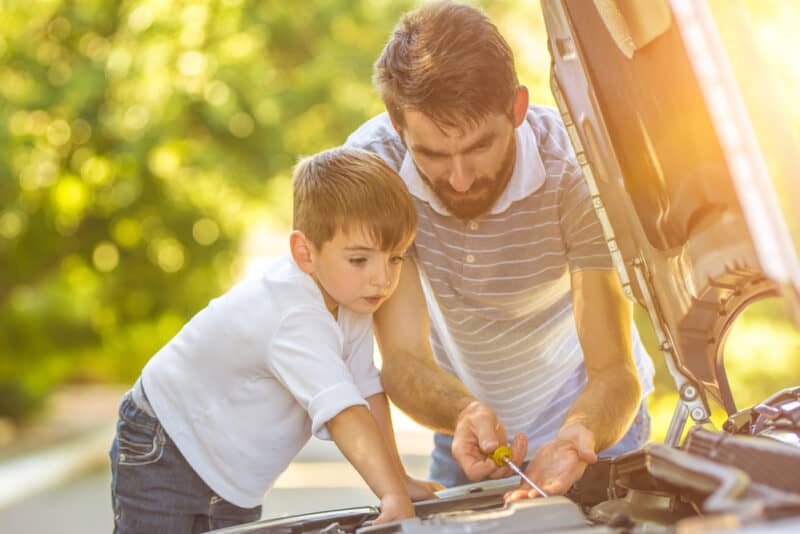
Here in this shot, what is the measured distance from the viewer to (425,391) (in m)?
2.49

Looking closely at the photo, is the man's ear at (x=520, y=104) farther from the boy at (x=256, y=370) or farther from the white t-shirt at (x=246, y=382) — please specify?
the white t-shirt at (x=246, y=382)

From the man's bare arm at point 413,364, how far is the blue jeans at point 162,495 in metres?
0.47

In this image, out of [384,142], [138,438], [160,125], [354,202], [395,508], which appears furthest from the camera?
[160,125]

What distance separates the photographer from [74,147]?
9.42 metres

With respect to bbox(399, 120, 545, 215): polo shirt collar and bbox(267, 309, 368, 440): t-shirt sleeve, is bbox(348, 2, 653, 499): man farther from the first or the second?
bbox(267, 309, 368, 440): t-shirt sleeve

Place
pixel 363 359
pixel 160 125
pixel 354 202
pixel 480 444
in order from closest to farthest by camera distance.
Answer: pixel 480 444, pixel 354 202, pixel 363 359, pixel 160 125

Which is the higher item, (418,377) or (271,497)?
(418,377)

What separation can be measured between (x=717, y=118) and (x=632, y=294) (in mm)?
699

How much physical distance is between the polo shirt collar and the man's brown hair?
0.16 meters

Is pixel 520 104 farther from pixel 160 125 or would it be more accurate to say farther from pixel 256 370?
pixel 160 125

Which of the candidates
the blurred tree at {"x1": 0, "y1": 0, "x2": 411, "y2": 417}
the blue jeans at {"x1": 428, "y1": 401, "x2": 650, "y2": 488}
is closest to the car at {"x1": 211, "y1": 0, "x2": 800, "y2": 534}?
the blue jeans at {"x1": 428, "y1": 401, "x2": 650, "y2": 488}

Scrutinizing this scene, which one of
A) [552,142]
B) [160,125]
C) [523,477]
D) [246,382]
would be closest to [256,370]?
[246,382]

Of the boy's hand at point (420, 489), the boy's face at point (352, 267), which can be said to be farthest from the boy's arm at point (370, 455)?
the boy's face at point (352, 267)

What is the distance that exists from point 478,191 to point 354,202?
1.23ft
